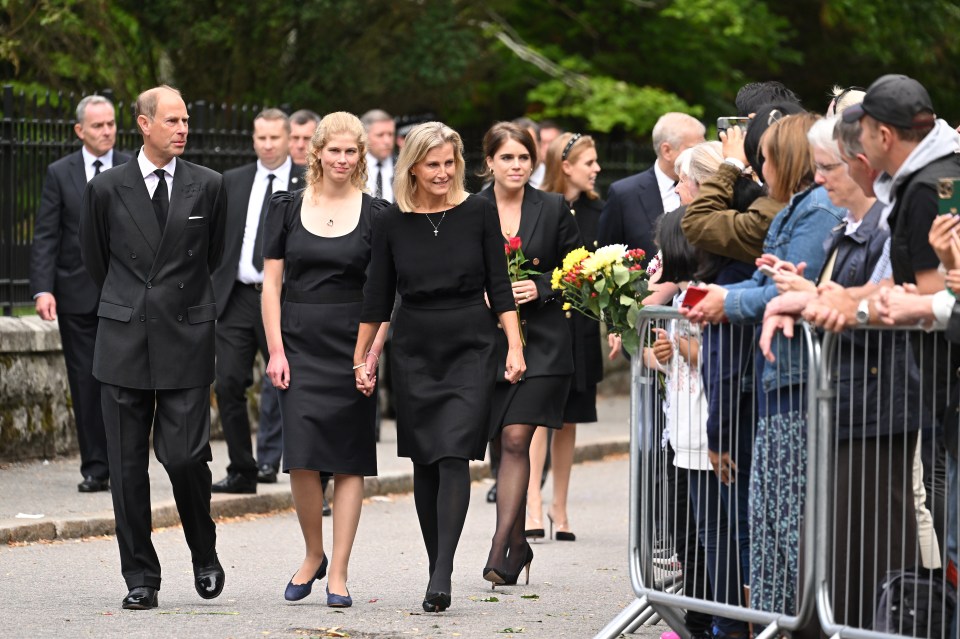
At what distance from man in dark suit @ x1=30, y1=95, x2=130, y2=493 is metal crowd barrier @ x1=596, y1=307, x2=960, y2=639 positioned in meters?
5.42

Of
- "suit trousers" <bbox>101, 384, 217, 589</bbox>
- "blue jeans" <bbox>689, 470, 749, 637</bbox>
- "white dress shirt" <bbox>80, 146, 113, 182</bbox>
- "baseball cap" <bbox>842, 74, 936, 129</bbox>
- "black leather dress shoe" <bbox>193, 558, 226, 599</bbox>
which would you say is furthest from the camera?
"white dress shirt" <bbox>80, 146, 113, 182</bbox>

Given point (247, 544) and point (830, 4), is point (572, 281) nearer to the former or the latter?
point (247, 544)

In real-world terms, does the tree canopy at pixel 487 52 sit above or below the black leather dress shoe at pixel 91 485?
above

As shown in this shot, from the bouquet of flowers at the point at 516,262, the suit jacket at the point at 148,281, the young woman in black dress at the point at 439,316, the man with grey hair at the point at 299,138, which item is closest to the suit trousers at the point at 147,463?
the suit jacket at the point at 148,281

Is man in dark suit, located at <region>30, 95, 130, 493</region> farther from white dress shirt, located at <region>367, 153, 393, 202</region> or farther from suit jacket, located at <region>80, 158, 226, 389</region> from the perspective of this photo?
suit jacket, located at <region>80, 158, 226, 389</region>

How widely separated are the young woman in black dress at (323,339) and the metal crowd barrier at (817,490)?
5.66 ft

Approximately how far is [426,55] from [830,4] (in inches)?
284

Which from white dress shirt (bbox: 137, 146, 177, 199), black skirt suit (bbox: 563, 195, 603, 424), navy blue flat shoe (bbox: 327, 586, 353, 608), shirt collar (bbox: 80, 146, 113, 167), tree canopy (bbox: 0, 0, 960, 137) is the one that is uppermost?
tree canopy (bbox: 0, 0, 960, 137)

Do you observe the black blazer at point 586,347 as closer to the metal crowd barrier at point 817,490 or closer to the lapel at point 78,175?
the lapel at point 78,175

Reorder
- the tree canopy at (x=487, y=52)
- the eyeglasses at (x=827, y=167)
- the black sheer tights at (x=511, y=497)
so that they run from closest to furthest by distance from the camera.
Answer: the eyeglasses at (x=827, y=167)
the black sheer tights at (x=511, y=497)
the tree canopy at (x=487, y=52)

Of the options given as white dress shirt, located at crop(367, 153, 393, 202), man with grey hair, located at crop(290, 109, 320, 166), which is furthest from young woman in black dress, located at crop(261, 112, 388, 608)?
white dress shirt, located at crop(367, 153, 393, 202)

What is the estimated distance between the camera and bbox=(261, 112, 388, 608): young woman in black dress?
307 inches

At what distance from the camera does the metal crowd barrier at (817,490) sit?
5.48 metres

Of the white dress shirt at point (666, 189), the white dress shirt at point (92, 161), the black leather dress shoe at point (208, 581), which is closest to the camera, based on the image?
the black leather dress shoe at point (208, 581)
